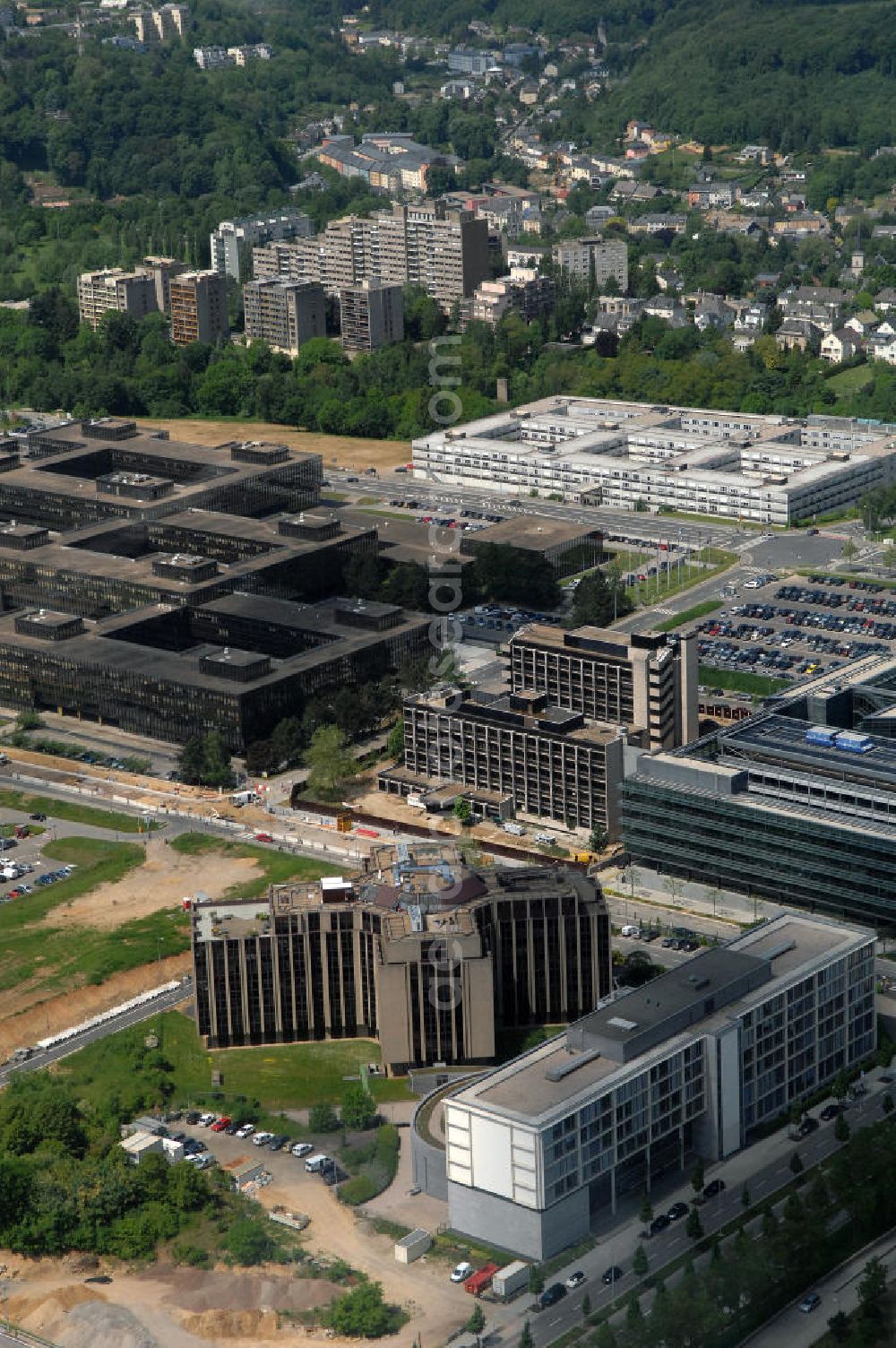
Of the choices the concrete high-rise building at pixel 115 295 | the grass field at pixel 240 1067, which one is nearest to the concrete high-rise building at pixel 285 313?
the concrete high-rise building at pixel 115 295

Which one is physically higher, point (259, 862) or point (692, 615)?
point (692, 615)

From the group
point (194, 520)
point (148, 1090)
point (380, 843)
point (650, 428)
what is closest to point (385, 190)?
point (650, 428)

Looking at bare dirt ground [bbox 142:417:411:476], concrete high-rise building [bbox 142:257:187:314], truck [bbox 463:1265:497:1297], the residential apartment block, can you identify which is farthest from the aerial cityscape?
the residential apartment block

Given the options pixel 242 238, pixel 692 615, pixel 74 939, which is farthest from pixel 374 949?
pixel 242 238

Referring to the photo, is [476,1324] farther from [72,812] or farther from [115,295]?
[115,295]

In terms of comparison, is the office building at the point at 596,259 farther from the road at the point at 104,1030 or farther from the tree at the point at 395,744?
the road at the point at 104,1030

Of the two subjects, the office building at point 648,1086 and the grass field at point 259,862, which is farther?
the grass field at point 259,862

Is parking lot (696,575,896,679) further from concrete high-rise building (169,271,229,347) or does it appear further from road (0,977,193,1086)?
concrete high-rise building (169,271,229,347)
